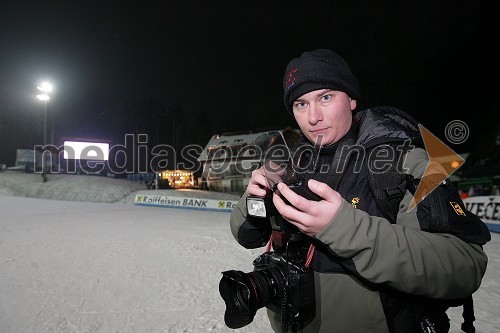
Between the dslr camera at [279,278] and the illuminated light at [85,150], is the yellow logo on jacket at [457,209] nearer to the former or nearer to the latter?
the dslr camera at [279,278]

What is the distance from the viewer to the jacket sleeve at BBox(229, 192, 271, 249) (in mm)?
1772

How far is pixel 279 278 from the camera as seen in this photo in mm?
1326

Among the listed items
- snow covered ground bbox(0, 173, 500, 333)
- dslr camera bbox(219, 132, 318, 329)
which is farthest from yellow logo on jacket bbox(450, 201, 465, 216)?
snow covered ground bbox(0, 173, 500, 333)

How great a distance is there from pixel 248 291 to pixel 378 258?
0.58 m

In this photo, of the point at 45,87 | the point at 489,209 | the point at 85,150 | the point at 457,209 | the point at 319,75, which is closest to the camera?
the point at 457,209

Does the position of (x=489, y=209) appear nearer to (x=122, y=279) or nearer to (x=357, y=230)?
(x=122, y=279)

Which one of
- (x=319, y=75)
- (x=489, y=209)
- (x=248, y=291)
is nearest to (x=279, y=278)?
(x=248, y=291)

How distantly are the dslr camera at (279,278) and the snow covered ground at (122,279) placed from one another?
8.45ft

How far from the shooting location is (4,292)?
450 centimetres

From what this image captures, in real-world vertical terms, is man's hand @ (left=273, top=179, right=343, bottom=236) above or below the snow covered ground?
above

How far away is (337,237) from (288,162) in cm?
55

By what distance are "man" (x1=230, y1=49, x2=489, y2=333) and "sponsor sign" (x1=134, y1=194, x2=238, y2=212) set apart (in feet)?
50.0

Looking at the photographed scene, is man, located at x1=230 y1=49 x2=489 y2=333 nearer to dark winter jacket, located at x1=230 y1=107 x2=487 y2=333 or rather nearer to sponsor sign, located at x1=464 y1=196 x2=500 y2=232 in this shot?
dark winter jacket, located at x1=230 y1=107 x2=487 y2=333

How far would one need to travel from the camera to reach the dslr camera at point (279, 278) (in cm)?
127
